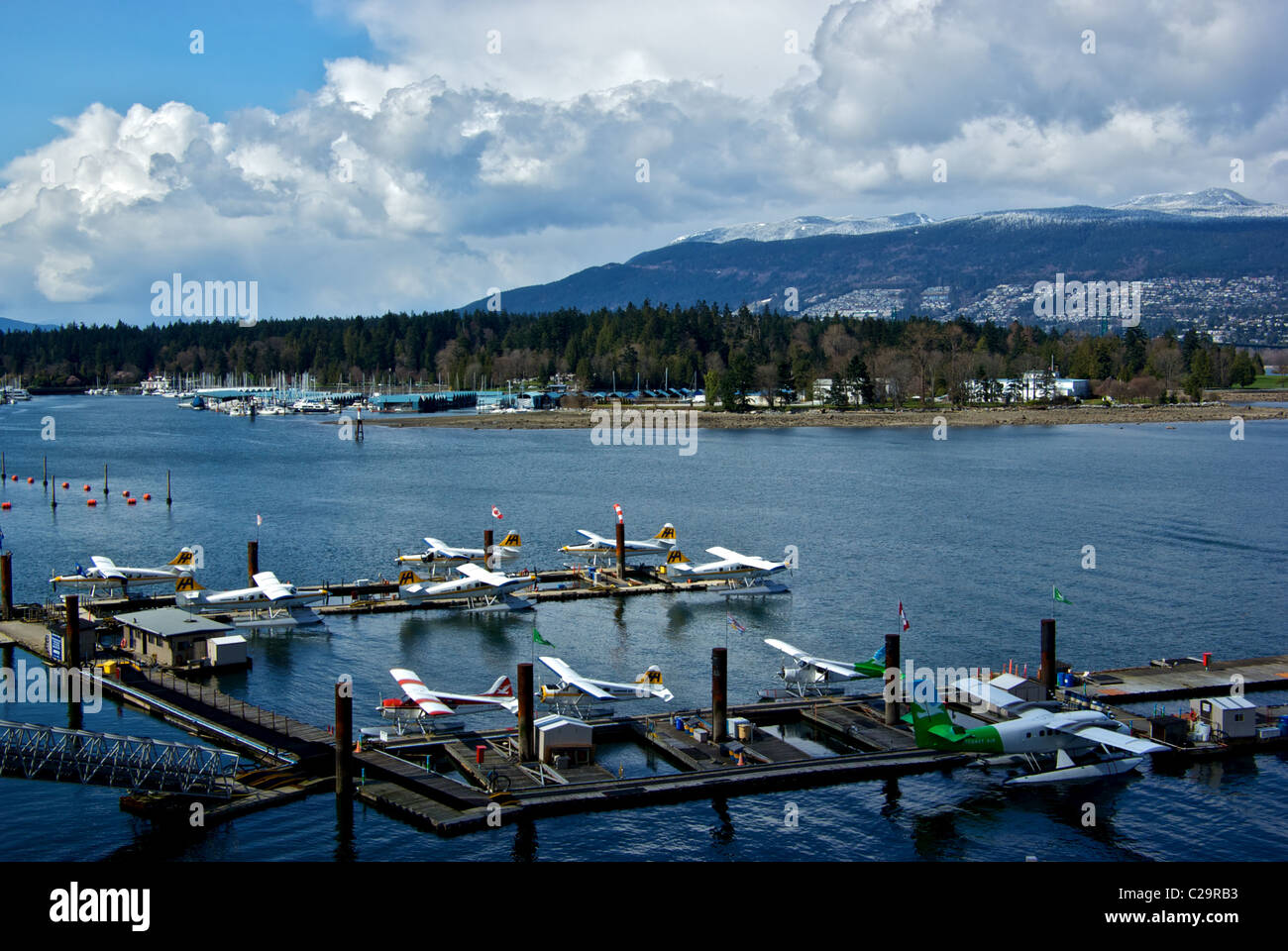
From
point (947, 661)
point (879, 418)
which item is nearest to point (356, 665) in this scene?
point (947, 661)

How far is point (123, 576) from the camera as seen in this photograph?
49.9 metres

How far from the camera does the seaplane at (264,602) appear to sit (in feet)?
147

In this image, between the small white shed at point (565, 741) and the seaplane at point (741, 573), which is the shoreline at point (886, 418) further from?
the small white shed at point (565, 741)

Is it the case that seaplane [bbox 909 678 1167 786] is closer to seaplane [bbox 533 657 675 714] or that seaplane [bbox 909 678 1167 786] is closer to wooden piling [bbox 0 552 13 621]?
seaplane [bbox 533 657 675 714]

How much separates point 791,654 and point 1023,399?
164 meters

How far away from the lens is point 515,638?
145ft

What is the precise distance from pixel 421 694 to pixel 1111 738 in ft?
64.5

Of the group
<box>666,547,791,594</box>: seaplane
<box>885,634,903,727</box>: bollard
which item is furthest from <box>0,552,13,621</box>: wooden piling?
<box>885,634,903,727</box>: bollard

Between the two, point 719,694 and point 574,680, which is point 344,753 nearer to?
point 574,680

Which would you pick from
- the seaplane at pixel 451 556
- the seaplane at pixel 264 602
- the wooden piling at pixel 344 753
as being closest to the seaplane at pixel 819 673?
the wooden piling at pixel 344 753

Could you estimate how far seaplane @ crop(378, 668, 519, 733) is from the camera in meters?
32.7

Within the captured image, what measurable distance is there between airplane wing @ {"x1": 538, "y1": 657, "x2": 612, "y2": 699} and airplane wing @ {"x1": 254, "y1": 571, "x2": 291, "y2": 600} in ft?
44.7

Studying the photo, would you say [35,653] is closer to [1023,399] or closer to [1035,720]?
[1035,720]

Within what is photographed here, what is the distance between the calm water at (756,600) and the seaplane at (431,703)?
1322mm
